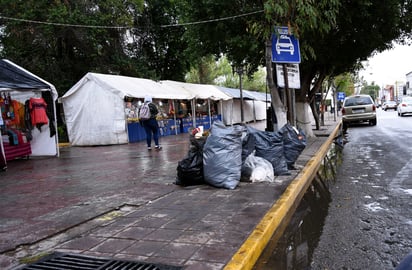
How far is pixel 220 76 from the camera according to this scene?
48562 mm

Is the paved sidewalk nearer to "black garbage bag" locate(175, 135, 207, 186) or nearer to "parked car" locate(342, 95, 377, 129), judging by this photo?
"black garbage bag" locate(175, 135, 207, 186)

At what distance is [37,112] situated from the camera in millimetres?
11312

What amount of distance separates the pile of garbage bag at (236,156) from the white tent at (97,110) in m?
9.25

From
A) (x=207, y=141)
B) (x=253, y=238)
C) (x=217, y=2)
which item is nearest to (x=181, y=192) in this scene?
(x=207, y=141)

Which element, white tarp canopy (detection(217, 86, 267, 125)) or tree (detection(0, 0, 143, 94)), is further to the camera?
white tarp canopy (detection(217, 86, 267, 125))

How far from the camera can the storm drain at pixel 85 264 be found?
327 centimetres

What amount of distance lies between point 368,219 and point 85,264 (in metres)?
3.63

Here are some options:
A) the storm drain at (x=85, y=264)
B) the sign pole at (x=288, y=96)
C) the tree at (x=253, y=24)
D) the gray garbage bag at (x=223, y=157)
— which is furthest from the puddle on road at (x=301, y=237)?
the tree at (x=253, y=24)

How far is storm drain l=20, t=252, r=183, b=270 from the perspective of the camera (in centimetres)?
327

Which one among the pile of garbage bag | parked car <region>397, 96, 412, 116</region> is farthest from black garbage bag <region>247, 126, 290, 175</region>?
parked car <region>397, 96, 412, 116</region>

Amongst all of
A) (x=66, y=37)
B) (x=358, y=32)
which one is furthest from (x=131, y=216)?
(x=66, y=37)

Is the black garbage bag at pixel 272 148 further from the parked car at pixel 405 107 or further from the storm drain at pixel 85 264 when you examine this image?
the parked car at pixel 405 107

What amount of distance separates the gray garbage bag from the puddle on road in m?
1.19

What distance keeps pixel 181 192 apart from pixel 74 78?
17556 mm
